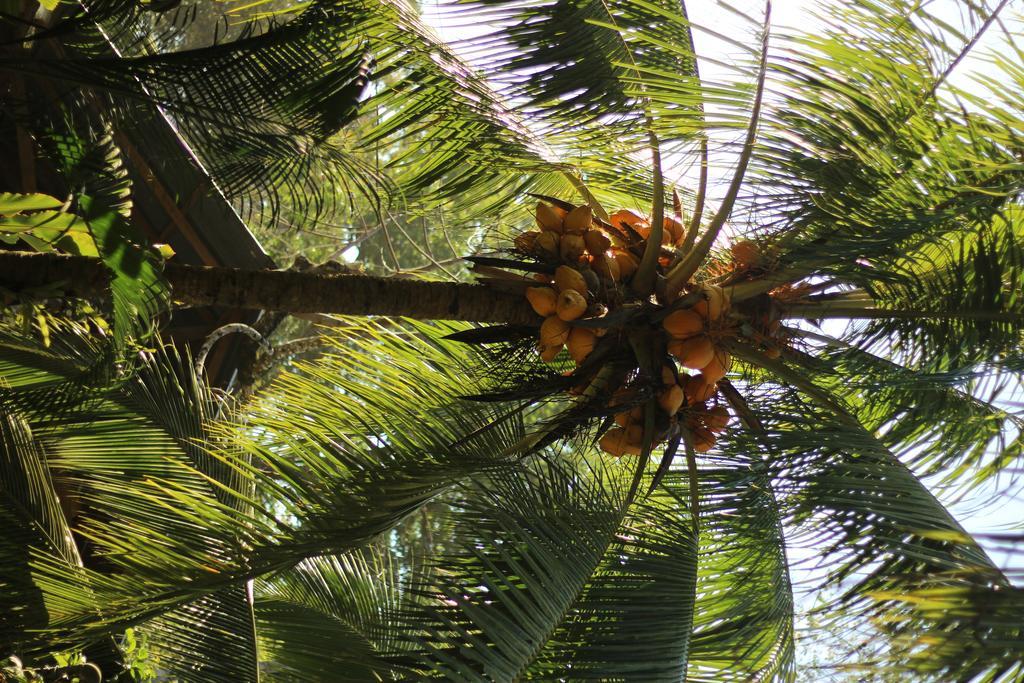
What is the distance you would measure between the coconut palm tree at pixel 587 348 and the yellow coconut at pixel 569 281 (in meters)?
0.04

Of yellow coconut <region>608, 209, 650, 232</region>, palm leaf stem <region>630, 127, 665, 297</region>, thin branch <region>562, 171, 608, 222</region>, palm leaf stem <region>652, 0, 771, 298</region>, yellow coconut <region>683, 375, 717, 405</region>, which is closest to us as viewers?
palm leaf stem <region>652, 0, 771, 298</region>

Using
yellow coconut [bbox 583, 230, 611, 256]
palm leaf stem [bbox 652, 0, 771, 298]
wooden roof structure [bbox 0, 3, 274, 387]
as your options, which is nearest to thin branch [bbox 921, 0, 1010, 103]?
palm leaf stem [bbox 652, 0, 771, 298]

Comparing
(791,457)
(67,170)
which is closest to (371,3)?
(67,170)

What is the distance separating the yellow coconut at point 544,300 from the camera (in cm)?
267

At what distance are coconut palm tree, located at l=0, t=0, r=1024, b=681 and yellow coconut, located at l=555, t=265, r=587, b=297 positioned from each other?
0.04m

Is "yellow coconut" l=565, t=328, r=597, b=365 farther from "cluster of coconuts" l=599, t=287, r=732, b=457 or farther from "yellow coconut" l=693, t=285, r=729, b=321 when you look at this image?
"yellow coconut" l=693, t=285, r=729, b=321

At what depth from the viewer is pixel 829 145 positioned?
2.34 meters

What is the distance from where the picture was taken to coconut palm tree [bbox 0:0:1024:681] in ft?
7.74

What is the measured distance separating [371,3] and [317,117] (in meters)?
0.49

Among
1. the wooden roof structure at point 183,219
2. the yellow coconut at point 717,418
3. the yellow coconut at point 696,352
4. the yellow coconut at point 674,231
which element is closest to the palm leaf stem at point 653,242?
the yellow coconut at point 674,231

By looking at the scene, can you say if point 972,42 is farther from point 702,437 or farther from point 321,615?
point 321,615

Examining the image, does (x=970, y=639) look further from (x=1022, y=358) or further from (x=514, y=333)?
(x=1022, y=358)

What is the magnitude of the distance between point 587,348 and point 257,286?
3.30 ft

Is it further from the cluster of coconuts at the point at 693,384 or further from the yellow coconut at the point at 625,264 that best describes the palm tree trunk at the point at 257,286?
the cluster of coconuts at the point at 693,384
